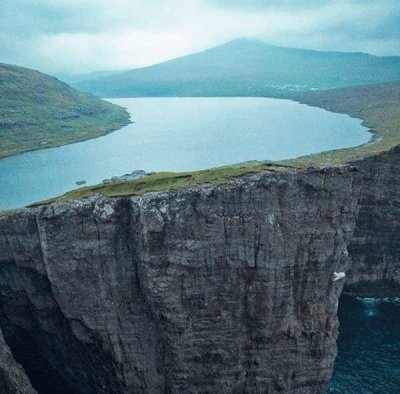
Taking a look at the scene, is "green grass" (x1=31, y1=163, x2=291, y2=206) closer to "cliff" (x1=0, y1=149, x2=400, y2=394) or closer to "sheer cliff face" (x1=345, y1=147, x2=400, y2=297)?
"cliff" (x1=0, y1=149, x2=400, y2=394)

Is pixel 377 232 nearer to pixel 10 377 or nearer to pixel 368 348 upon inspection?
pixel 368 348

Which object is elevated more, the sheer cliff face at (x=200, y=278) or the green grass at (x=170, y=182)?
the green grass at (x=170, y=182)

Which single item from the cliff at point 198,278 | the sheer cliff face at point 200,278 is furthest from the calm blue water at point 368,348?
the sheer cliff face at point 200,278

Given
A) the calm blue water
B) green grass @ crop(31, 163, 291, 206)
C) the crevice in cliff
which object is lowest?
the calm blue water

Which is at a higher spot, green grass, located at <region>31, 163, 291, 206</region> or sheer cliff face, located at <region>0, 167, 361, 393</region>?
green grass, located at <region>31, 163, 291, 206</region>

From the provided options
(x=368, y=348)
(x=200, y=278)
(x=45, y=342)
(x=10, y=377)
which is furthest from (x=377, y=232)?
(x=10, y=377)

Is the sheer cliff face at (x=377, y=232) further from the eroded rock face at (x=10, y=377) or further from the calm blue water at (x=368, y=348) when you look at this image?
the eroded rock face at (x=10, y=377)

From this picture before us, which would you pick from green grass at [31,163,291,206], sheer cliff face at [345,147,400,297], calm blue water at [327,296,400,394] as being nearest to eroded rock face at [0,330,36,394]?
green grass at [31,163,291,206]
